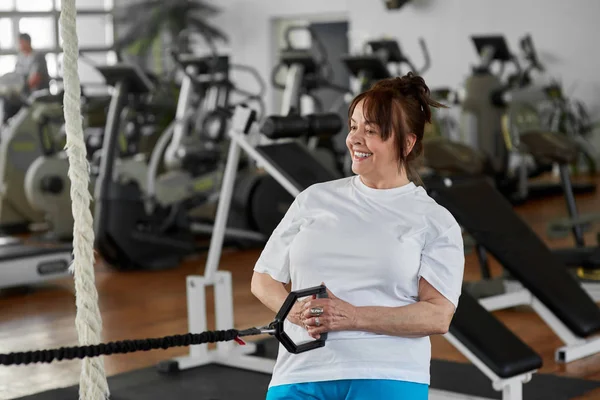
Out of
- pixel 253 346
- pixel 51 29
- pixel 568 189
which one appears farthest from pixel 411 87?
→ pixel 51 29

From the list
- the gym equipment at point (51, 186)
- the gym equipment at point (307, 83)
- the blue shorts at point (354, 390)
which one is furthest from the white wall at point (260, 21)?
the blue shorts at point (354, 390)

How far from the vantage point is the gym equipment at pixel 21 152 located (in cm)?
704

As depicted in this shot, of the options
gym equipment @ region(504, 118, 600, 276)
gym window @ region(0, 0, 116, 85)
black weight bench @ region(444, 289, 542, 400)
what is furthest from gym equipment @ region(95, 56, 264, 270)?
gym window @ region(0, 0, 116, 85)

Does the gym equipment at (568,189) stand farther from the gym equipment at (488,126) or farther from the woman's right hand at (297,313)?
the woman's right hand at (297,313)

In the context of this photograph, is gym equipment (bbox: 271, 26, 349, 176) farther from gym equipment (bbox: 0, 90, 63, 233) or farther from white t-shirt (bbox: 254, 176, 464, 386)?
white t-shirt (bbox: 254, 176, 464, 386)

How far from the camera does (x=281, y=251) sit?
1.84m

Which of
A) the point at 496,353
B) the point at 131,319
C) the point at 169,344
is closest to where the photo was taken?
the point at 169,344

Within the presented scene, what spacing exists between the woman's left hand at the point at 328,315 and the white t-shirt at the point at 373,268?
49 millimetres

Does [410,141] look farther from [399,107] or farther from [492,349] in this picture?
[492,349]

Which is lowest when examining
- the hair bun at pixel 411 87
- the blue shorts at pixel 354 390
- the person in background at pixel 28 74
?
the person in background at pixel 28 74

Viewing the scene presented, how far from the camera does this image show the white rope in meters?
1.59

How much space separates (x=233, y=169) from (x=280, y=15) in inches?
362

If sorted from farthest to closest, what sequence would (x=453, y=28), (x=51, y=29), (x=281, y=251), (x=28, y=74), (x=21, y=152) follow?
1. (x=51, y=29)
2. (x=453, y=28)
3. (x=28, y=74)
4. (x=21, y=152)
5. (x=281, y=251)

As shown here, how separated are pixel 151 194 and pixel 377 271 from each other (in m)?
4.43
